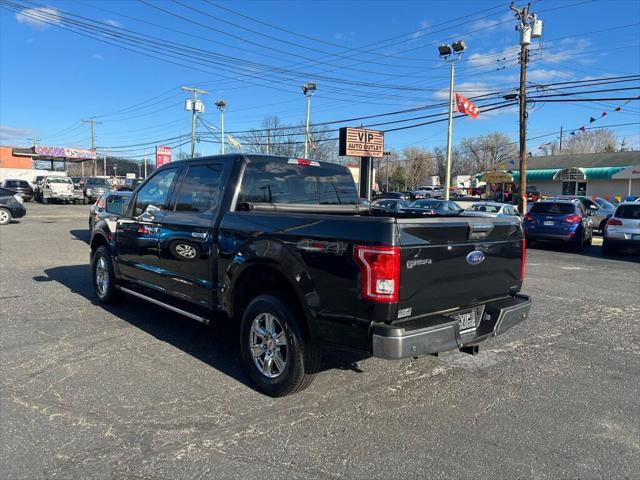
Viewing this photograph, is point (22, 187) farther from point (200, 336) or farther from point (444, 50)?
point (200, 336)

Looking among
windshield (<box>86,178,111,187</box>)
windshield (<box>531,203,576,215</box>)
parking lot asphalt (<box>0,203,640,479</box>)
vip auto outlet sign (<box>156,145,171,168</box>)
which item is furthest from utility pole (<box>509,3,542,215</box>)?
windshield (<box>86,178,111,187</box>)

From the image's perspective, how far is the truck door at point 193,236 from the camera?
456 cm

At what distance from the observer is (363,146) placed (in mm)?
28641

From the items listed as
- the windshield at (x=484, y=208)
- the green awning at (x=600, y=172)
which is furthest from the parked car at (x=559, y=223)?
the green awning at (x=600, y=172)

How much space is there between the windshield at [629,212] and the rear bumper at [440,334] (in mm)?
11824

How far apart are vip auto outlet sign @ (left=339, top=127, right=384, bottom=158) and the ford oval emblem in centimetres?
→ 2441

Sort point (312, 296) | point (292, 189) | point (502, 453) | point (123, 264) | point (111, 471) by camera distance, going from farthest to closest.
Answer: point (123, 264), point (292, 189), point (312, 296), point (502, 453), point (111, 471)

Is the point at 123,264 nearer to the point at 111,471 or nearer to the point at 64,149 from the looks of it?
the point at 111,471

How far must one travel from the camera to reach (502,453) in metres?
3.15

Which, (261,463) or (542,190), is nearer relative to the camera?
(261,463)

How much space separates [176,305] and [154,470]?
7.74ft

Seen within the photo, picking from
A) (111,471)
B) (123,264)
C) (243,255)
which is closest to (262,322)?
(243,255)

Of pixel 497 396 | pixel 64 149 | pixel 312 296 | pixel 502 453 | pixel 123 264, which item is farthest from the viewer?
pixel 64 149

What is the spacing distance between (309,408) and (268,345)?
595 mm
